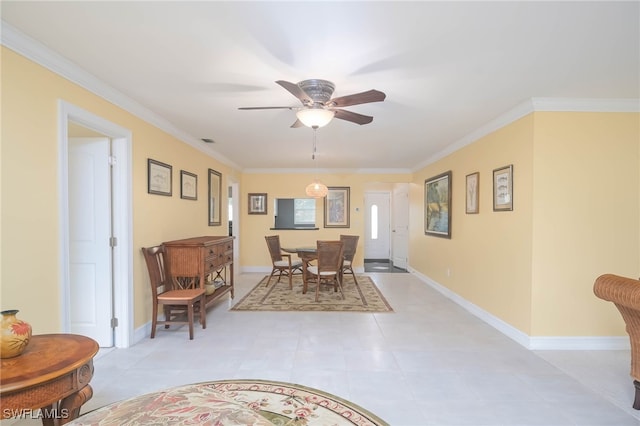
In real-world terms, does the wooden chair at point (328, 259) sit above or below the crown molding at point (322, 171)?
below

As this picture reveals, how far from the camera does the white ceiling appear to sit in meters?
1.67

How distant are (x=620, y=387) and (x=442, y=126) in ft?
9.31

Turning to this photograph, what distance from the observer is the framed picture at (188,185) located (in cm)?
407

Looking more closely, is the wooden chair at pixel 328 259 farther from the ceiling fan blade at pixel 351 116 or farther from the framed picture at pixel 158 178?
the ceiling fan blade at pixel 351 116

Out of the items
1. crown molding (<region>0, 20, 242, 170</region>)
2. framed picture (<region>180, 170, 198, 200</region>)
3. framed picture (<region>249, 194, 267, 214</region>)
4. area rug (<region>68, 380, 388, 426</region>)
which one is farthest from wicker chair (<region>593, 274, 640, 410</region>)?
framed picture (<region>249, 194, 267, 214</region>)

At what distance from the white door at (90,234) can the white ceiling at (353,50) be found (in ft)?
2.37

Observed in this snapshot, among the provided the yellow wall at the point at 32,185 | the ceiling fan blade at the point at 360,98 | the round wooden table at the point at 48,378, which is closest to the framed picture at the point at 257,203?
the yellow wall at the point at 32,185

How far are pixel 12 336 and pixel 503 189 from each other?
3949 millimetres

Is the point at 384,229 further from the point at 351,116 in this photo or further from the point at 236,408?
the point at 236,408

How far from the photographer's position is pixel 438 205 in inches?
211

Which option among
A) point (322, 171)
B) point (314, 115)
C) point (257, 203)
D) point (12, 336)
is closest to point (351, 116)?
point (314, 115)

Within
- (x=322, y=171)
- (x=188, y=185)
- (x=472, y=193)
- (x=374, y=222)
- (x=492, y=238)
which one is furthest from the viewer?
(x=374, y=222)

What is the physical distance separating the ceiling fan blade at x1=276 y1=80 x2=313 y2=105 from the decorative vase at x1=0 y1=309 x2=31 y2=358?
1.76 meters

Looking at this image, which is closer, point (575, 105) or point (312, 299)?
point (575, 105)
